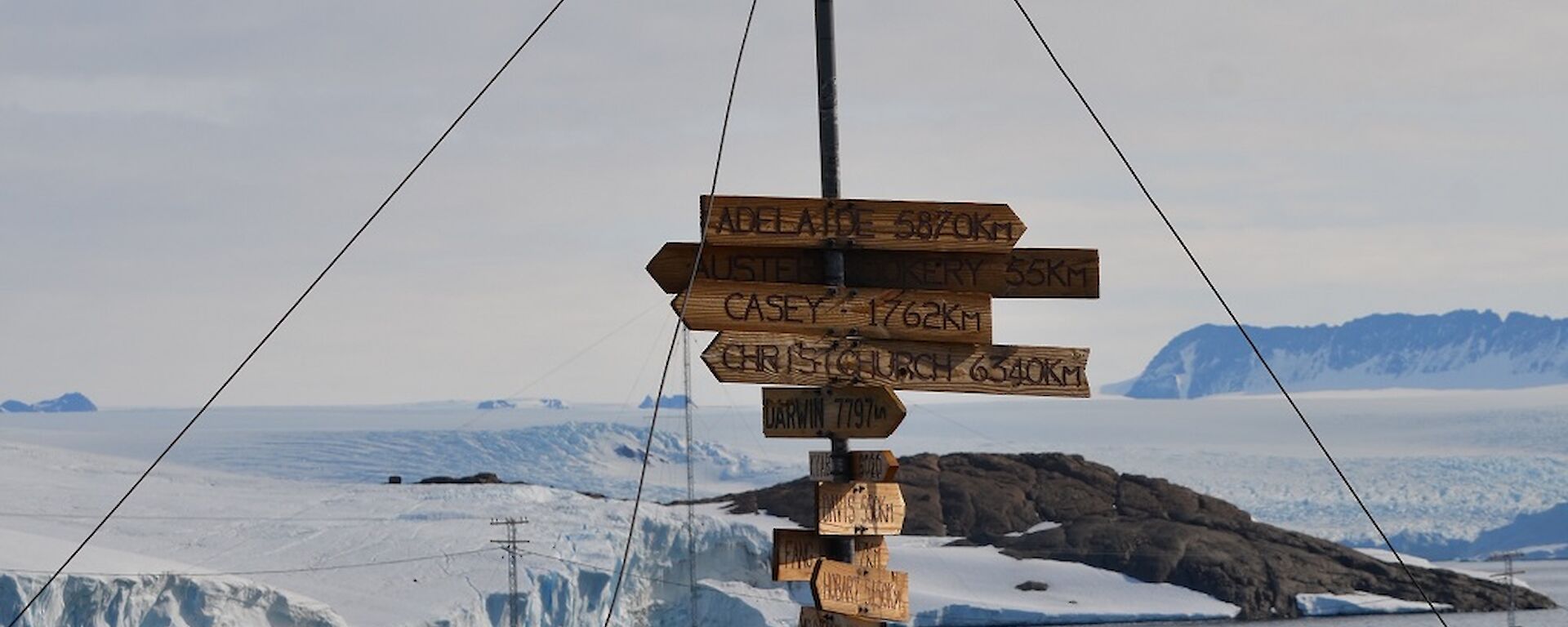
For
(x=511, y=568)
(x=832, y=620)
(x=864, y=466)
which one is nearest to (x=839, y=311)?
(x=864, y=466)

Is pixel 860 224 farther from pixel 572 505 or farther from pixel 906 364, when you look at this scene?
pixel 572 505

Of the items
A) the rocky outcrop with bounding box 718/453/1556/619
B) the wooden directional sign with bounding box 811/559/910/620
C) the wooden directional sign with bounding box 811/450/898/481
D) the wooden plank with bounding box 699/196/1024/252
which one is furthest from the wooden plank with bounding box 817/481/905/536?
the rocky outcrop with bounding box 718/453/1556/619

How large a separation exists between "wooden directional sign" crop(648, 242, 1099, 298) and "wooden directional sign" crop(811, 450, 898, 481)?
93cm

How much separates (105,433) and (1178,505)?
6388 cm

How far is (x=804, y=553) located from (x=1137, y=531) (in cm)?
12039

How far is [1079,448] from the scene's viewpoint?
167875mm

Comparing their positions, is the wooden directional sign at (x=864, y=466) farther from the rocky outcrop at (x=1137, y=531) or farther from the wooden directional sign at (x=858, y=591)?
the rocky outcrop at (x=1137, y=531)

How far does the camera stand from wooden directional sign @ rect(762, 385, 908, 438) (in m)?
12.2

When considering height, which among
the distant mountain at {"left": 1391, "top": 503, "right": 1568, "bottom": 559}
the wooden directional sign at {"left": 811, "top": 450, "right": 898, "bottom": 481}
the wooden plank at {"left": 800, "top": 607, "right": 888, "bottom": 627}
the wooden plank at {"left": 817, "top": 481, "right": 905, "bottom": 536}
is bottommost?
the distant mountain at {"left": 1391, "top": 503, "right": 1568, "bottom": 559}

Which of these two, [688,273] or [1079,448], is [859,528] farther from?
[1079,448]

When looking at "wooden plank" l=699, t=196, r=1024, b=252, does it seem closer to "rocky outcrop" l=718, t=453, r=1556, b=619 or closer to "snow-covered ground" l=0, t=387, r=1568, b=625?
"snow-covered ground" l=0, t=387, r=1568, b=625

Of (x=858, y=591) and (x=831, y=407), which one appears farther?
(x=858, y=591)

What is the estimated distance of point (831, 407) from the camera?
12273 mm

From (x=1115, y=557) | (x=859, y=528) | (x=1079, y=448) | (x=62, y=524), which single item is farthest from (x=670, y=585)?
(x=1079, y=448)
